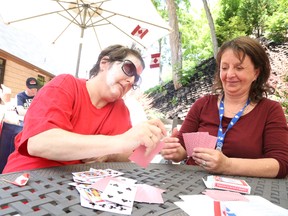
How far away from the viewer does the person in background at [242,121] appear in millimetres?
1488

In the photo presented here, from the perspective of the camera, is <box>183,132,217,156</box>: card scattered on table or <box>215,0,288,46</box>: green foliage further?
<box>215,0,288,46</box>: green foliage

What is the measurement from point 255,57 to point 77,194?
5.11ft

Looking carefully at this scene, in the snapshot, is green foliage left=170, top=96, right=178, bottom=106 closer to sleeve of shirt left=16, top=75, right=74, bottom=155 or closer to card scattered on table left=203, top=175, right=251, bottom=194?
sleeve of shirt left=16, top=75, right=74, bottom=155

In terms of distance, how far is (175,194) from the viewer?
98 centimetres

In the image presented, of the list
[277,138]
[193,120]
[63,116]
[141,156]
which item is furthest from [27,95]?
[277,138]

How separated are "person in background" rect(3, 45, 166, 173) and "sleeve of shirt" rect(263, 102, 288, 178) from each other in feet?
2.63

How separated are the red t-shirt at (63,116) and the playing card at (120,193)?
15.7 inches

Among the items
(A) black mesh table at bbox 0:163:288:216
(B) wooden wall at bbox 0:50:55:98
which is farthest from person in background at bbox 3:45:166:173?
(B) wooden wall at bbox 0:50:55:98

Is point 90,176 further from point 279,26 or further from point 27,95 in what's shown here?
point 279,26

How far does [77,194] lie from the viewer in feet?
2.78

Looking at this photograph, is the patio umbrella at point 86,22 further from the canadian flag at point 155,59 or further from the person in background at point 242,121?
the person in background at point 242,121

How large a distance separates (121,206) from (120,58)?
38.9 inches

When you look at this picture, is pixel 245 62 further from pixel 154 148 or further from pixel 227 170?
pixel 154 148

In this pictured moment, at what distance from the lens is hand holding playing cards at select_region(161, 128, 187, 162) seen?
64.1 inches
